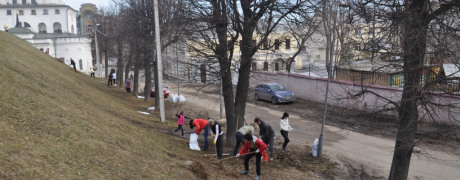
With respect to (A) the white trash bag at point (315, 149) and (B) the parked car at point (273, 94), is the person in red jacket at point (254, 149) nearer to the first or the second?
(A) the white trash bag at point (315, 149)

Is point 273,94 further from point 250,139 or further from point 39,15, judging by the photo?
point 39,15

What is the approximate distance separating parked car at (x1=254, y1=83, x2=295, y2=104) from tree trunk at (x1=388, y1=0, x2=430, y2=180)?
16136 millimetres

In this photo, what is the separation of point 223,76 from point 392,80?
43.8 feet

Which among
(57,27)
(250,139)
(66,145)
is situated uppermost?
(57,27)

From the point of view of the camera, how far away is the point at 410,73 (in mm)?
7793

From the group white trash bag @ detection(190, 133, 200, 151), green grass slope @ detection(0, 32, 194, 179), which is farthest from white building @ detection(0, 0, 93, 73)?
green grass slope @ detection(0, 32, 194, 179)

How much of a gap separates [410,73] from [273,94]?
17.1 metres

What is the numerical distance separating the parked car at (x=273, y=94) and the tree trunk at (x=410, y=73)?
52.9 ft

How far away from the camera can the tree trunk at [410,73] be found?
24.1 ft

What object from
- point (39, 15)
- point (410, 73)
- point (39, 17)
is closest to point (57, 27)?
point (39, 17)

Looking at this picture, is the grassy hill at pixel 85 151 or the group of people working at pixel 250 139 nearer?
the grassy hill at pixel 85 151

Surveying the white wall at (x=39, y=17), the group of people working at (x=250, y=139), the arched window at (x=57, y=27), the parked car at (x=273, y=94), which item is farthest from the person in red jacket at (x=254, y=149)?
the arched window at (x=57, y=27)

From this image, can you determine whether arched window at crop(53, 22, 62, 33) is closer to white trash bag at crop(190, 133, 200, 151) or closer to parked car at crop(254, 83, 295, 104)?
parked car at crop(254, 83, 295, 104)

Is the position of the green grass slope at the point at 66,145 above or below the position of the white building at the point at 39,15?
below
